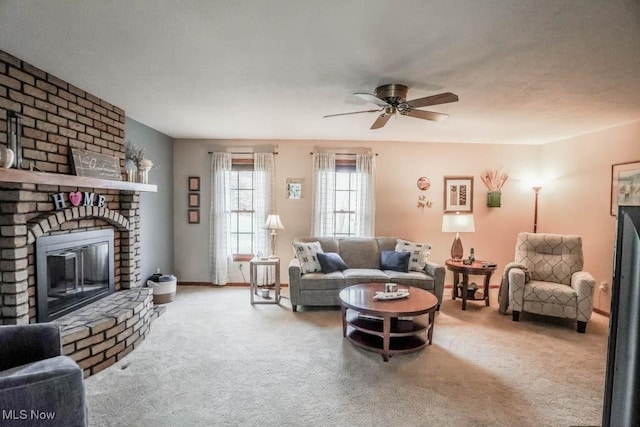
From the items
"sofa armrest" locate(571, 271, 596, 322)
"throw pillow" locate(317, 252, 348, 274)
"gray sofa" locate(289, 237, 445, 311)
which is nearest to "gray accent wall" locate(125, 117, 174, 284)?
"gray sofa" locate(289, 237, 445, 311)

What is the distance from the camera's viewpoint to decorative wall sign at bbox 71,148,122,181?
9.55 feet

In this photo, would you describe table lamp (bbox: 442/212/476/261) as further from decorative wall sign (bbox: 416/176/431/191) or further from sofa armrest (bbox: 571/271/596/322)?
sofa armrest (bbox: 571/271/596/322)

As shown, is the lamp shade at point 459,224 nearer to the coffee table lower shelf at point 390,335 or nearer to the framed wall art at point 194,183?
the coffee table lower shelf at point 390,335

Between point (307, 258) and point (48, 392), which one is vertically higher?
point (307, 258)

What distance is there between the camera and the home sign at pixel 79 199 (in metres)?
2.69

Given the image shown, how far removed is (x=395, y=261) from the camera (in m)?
4.44

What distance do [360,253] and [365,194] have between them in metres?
0.99

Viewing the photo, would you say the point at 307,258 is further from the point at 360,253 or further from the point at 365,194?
the point at 365,194

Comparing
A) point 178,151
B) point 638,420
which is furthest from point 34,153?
point 638,420

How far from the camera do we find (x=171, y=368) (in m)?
2.65

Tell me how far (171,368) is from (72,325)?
0.85 m

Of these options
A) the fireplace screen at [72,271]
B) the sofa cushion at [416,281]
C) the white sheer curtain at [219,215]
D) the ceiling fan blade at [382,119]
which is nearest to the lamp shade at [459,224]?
the sofa cushion at [416,281]

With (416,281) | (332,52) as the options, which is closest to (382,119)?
(332,52)

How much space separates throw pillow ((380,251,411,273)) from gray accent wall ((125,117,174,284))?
327cm
